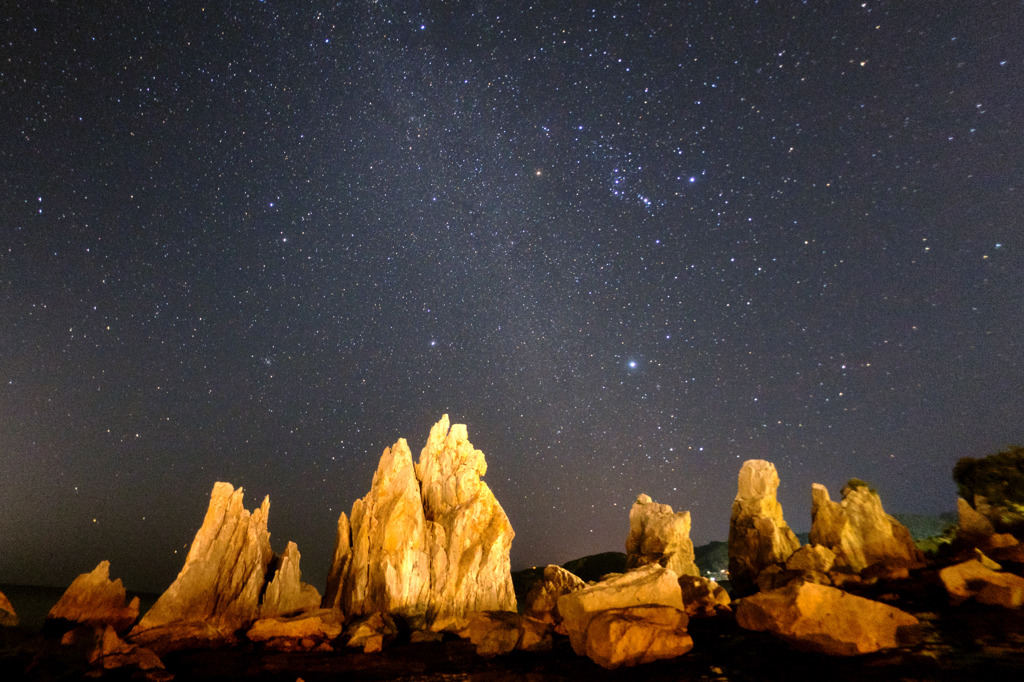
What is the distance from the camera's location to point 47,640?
3375cm

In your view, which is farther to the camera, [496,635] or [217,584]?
[217,584]

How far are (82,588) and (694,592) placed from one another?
56.0 meters

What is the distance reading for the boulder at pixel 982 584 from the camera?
22328 millimetres

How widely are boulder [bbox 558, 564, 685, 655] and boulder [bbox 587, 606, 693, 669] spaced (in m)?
0.29

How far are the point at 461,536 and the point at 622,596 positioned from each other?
2357 centimetres

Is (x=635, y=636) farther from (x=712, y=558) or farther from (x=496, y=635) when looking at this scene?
(x=712, y=558)

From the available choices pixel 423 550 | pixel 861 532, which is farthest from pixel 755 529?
pixel 423 550

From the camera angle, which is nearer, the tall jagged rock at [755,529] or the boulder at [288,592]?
the boulder at [288,592]

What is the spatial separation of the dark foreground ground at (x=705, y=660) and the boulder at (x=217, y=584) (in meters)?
2.95

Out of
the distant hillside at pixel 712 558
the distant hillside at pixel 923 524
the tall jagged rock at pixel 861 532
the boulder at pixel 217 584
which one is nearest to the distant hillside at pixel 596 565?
the distant hillside at pixel 712 558

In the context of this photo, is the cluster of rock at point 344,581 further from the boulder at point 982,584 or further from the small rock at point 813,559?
the boulder at point 982,584

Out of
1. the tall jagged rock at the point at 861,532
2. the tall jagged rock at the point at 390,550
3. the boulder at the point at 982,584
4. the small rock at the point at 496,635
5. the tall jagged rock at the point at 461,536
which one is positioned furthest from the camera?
the tall jagged rock at the point at 861,532

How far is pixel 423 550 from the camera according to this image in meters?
39.0

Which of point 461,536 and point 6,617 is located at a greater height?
point 461,536
